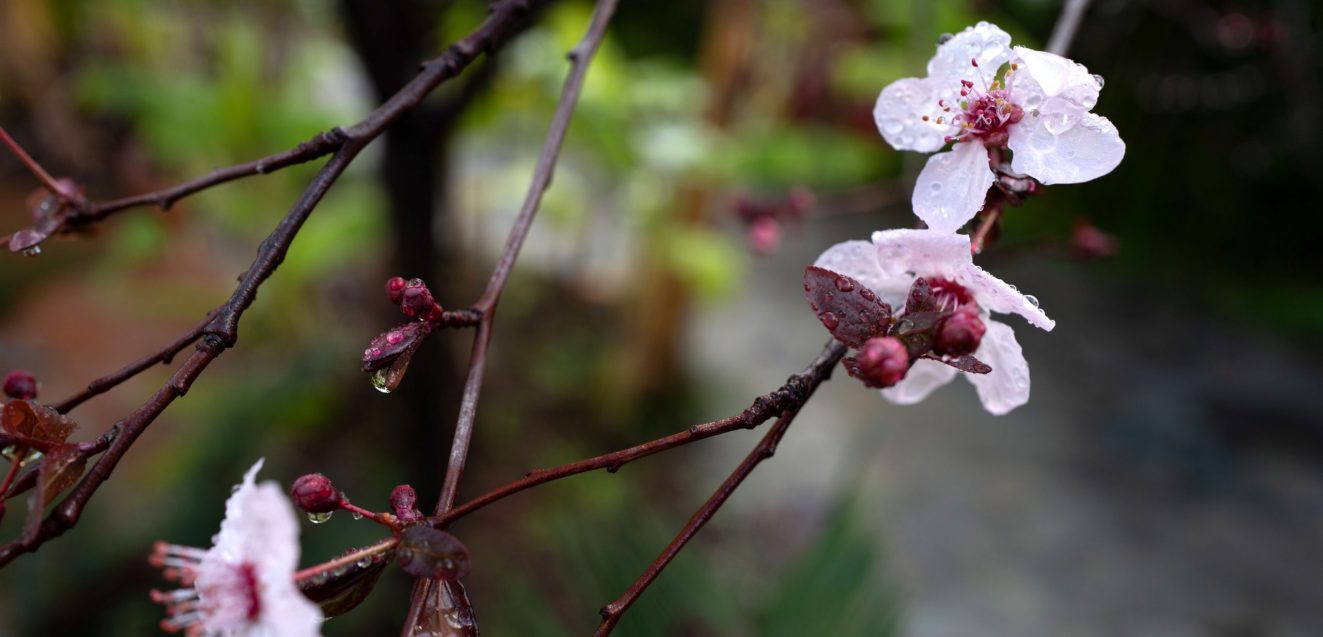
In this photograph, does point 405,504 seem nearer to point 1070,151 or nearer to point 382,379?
point 382,379

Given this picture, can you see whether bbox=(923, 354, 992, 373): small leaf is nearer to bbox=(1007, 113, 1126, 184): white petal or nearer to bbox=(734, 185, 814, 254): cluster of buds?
bbox=(1007, 113, 1126, 184): white petal

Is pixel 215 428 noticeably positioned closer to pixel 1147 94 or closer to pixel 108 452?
pixel 108 452

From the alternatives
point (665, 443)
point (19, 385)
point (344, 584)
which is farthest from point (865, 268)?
point (19, 385)

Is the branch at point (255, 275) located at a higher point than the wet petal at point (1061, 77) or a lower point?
higher

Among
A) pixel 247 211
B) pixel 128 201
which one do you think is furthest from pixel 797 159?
pixel 128 201

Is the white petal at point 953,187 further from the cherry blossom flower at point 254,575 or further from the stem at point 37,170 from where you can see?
the stem at point 37,170

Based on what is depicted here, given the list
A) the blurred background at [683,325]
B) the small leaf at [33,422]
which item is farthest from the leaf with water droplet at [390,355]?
the blurred background at [683,325]
